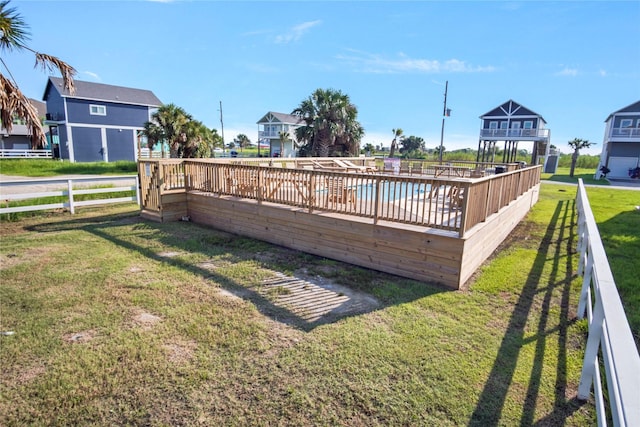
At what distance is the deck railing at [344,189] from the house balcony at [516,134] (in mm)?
23752

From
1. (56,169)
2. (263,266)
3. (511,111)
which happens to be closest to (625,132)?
(511,111)

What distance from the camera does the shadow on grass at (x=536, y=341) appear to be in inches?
99.0

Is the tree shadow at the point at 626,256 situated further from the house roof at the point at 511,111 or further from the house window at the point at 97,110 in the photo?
the house window at the point at 97,110

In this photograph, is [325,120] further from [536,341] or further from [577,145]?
[536,341]

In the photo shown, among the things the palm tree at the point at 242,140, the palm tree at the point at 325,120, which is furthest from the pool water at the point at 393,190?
the palm tree at the point at 242,140

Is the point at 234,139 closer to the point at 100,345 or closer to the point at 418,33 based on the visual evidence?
the point at 418,33

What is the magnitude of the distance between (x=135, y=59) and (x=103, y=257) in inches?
1062

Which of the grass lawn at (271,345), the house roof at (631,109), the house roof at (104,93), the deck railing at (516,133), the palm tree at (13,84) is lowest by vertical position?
the grass lawn at (271,345)

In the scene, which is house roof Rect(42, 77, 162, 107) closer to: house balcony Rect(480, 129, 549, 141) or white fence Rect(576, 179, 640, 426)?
house balcony Rect(480, 129, 549, 141)

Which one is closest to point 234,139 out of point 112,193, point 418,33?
point 418,33

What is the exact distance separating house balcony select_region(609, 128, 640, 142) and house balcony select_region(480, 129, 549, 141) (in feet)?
14.9

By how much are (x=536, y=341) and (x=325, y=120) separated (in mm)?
22418

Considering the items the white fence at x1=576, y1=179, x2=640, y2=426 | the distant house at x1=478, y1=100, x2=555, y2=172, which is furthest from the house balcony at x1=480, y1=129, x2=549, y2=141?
the white fence at x1=576, y1=179, x2=640, y2=426

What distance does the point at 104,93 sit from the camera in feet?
99.1
